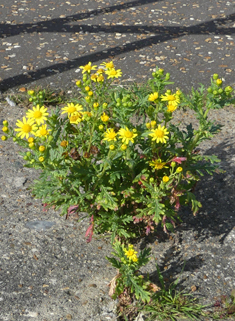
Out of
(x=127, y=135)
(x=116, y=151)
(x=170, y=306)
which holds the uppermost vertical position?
(x=127, y=135)

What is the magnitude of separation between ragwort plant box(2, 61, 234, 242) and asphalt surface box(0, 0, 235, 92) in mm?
2104

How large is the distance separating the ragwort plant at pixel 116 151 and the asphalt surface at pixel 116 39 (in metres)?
2.10

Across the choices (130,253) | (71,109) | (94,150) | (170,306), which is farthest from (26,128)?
(170,306)

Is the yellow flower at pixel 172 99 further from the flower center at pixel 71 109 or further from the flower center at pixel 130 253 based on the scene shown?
the flower center at pixel 130 253

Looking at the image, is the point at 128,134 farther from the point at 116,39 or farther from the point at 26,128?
the point at 116,39

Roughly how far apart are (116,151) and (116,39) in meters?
3.49

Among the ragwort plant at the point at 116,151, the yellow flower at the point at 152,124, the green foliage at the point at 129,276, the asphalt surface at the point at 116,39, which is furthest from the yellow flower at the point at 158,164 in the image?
the asphalt surface at the point at 116,39

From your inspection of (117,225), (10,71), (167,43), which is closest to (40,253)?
(117,225)

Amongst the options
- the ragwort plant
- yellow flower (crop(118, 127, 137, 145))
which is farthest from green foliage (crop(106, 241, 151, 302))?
yellow flower (crop(118, 127, 137, 145))

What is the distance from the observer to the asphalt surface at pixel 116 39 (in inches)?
177

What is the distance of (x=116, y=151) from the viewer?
2.03 meters

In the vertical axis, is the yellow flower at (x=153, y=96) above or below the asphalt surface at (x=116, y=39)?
above

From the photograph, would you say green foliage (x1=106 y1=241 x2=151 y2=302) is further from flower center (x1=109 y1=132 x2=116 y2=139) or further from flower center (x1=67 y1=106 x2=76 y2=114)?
flower center (x1=67 y1=106 x2=76 y2=114)

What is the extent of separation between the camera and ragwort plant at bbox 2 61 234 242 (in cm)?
204
